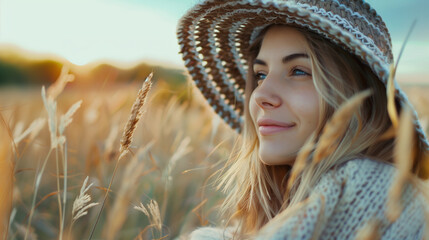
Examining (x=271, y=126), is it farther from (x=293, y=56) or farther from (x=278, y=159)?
(x=293, y=56)

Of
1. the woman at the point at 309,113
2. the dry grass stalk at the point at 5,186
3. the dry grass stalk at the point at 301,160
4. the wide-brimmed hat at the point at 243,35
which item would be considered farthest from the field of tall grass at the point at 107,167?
the dry grass stalk at the point at 301,160

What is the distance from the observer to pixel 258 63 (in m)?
1.72

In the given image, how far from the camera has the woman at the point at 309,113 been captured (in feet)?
3.54

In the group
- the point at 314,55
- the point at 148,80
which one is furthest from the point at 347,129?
the point at 148,80

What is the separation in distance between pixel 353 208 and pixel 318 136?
1.41 ft

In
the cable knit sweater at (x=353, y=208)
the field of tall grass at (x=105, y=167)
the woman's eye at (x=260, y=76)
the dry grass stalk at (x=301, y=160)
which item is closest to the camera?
the dry grass stalk at (x=301, y=160)

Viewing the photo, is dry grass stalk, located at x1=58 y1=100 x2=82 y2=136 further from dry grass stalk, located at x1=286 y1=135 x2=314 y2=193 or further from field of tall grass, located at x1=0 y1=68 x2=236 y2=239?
dry grass stalk, located at x1=286 y1=135 x2=314 y2=193

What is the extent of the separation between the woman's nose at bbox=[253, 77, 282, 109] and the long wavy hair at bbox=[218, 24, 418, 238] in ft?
0.52

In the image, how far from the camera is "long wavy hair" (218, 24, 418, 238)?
130 centimetres

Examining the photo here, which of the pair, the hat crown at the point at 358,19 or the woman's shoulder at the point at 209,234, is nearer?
the hat crown at the point at 358,19

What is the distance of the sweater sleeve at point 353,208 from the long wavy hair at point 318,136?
0.26ft

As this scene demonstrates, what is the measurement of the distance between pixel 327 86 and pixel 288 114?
0.58 feet

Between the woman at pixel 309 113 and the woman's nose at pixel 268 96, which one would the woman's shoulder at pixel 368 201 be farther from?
the woman's nose at pixel 268 96

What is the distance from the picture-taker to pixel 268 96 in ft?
4.98
